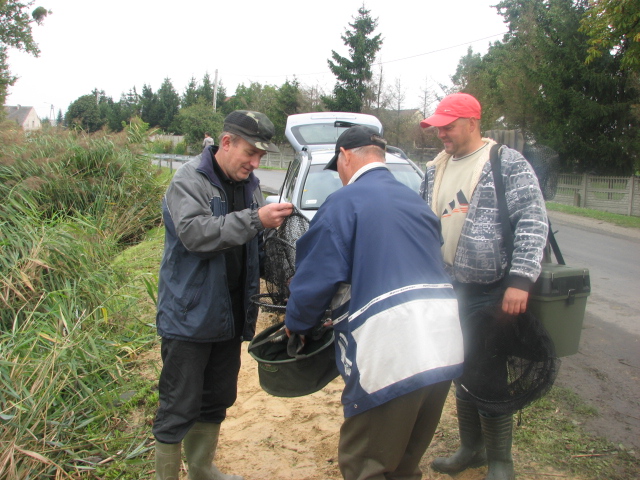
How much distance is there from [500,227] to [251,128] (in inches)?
51.1

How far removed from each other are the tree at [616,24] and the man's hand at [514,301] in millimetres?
12259

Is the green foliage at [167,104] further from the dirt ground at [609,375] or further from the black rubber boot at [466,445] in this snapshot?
the black rubber boot at [466,445]

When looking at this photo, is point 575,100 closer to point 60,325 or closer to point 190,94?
point 60,325

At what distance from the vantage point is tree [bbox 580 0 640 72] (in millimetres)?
12234

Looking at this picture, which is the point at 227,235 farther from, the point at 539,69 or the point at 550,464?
the point at 539,69

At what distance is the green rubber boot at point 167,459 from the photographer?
8.59 feet

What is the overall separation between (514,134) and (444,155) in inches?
15.0

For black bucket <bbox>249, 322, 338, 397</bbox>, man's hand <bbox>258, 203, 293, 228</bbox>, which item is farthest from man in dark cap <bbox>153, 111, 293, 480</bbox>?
black bucket <bbox>249, 322, 338, 397</bbox>

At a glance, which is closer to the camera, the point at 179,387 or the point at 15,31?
the point at 179,387

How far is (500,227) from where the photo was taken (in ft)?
8.52

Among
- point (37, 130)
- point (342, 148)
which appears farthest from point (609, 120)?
point (342, 148)

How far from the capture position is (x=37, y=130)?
10539 millimetres

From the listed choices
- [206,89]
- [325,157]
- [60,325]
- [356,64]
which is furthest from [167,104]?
[60,325]

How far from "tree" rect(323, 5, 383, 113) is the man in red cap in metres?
35.7
